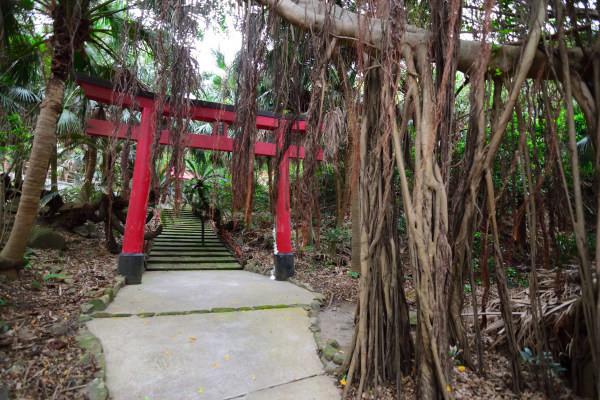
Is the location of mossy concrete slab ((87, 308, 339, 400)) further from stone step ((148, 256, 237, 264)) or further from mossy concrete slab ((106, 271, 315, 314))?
stone step ((148, 256, 237, 264))

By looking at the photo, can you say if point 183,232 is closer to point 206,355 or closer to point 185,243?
point 185,243

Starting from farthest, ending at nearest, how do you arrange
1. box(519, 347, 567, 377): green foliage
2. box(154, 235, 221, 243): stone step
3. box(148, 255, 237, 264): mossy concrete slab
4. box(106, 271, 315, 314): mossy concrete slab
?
box(154, 235, 221, 243): stone step → box(148, 255, 237, 264): mossy concrete slab → box(106, 271, 315, 314): mossy concrete slab → box(519, 347, 567, 377): green foliage

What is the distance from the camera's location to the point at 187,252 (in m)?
8.65

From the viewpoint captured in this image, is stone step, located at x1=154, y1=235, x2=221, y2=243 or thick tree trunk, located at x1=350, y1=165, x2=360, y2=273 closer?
thick tree trunk, located at x1=350, y1=165, x2=360, y2=273

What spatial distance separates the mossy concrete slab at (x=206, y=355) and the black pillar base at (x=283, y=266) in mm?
2335

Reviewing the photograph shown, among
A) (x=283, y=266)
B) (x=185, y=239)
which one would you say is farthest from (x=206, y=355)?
(x=185, y=239)

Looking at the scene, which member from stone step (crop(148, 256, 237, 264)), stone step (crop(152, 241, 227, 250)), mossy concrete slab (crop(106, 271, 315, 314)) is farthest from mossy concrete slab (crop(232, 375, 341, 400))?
stone step (crop(152, 241, 227, 250))

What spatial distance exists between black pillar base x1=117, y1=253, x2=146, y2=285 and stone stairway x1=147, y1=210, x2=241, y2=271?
0.93 metres

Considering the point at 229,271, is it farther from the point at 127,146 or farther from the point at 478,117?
the point at 478,117

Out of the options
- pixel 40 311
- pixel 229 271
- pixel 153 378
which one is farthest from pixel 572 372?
pixel 229 271

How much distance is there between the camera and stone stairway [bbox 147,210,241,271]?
7.57 meters

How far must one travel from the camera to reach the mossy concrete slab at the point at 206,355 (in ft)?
8.35

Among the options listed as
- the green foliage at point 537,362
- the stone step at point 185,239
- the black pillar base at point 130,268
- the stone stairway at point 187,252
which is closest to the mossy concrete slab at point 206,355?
the green foliage at point 537,362

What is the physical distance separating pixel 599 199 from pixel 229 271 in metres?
6.55
